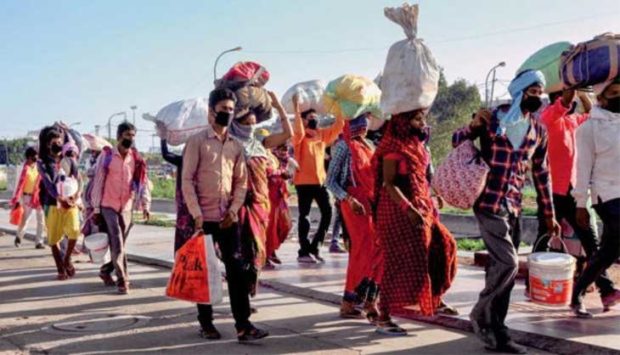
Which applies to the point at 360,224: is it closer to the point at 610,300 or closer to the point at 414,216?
the point at 414,216

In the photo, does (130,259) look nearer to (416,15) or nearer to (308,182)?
(308,182)

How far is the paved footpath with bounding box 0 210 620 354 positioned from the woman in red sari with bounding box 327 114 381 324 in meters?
0.24

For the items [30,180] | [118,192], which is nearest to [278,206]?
[118,192]

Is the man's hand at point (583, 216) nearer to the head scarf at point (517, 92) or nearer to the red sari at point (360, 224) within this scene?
the head scarf at point (517, 92)

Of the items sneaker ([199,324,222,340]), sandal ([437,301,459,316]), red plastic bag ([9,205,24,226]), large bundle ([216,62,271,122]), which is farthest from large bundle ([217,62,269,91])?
red plastic bag ([9,205,24,226])

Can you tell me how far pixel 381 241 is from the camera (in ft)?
19.0

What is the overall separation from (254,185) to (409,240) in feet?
5.13

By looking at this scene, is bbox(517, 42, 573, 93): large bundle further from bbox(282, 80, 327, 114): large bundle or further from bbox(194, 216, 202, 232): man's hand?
bbox(282, 80, 327, 114): large bundle

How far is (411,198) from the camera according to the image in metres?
5.71

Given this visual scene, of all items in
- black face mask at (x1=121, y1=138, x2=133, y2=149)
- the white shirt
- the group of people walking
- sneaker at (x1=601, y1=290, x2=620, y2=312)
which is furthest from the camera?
black face mask at (x1=121, y1=138, x2=133, y2=149)

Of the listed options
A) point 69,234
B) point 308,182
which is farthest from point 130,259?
point 308,182

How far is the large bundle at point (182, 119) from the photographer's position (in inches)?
292

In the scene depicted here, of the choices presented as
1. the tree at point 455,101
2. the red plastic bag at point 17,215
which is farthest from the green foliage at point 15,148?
the red plastic bag at point 17,215

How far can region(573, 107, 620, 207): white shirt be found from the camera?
19.1 ft
